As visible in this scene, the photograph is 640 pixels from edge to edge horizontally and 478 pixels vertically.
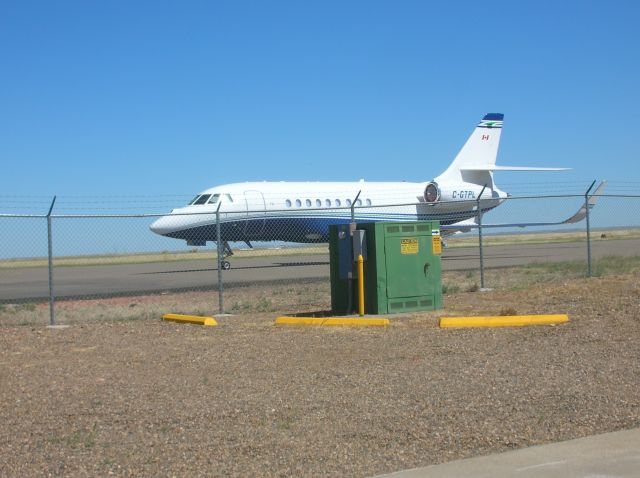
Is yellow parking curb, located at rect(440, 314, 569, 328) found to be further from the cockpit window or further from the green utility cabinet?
the cockpit window

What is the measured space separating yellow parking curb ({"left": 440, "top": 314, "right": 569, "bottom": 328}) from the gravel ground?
0.33m

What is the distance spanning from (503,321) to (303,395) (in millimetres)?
4974

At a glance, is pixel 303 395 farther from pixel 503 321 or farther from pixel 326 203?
pixel 326 203

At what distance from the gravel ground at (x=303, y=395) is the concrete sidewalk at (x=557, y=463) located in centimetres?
19

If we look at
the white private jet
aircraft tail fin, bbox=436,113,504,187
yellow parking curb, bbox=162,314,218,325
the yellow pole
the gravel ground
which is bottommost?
the gravel ground

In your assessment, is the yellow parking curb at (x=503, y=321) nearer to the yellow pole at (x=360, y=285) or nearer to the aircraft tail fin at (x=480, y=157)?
the yellow pole at (x=360, y=285)

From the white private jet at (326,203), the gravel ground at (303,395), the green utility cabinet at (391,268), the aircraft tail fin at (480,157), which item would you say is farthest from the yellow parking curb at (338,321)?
the aircraft tail fin at (480,157)

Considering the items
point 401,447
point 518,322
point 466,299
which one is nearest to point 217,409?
point 401,447

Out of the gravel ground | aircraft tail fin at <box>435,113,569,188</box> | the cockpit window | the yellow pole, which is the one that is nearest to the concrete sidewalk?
the gravel ground

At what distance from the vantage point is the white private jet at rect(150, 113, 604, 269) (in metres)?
28.7

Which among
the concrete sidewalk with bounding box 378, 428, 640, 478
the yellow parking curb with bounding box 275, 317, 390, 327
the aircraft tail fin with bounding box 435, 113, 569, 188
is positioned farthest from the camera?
the aircraft tail fin with bounding box 435, 113, 569, 188

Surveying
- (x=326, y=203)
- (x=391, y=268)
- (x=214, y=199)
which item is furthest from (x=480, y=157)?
(x=391, y=268)

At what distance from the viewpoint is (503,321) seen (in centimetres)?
1190

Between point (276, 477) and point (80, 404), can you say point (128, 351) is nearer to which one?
point (80, 404)
